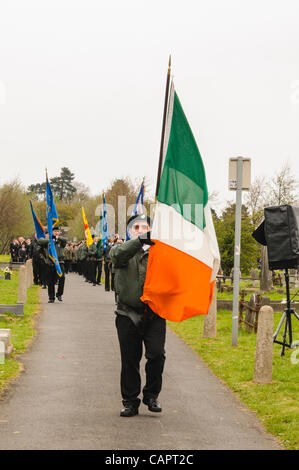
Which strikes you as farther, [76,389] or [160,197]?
[76,389]

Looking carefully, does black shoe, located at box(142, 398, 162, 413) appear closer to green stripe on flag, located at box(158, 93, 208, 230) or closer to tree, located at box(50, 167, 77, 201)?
green stripe on flag, located at box(158, 93, 208, 230)

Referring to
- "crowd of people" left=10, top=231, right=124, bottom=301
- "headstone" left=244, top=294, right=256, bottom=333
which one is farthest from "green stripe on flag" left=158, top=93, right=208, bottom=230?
"crowd of people" left=10, top=231, right=124, bottom=301

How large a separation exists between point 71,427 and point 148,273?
1633mm

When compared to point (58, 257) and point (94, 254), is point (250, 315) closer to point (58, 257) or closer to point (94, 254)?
point (58, 257)

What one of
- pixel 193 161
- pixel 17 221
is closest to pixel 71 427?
pixel 193 161

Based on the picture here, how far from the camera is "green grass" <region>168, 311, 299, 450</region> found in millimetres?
6786

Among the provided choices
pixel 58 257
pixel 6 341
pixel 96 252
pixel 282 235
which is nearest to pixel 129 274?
pixel 6 341

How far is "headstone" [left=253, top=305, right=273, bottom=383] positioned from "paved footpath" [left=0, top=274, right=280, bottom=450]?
0.53 m

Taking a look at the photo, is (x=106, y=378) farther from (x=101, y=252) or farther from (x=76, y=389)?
(x=101, y=252)

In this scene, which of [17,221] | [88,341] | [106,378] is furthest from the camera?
[17,221]

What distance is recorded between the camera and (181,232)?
7121 millimetres

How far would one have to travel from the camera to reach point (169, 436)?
6.01 metres

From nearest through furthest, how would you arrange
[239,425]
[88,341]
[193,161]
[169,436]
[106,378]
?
[169,436]
[239,425]
[193,161]
[106,378]
[88,341]

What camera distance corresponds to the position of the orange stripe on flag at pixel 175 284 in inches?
263
